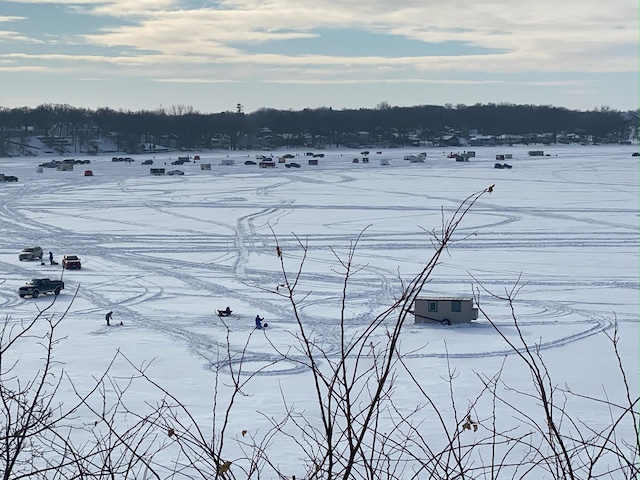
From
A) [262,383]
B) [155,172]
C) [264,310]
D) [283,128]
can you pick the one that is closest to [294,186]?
[155,172]

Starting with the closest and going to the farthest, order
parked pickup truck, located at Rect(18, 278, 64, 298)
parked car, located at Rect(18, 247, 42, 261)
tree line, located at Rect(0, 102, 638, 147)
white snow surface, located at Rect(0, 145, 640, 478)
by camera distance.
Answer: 1. white snow surface, located at Rect(0, 145, 640, 478)
2. parked pickup truck, located at Rect(18, 278, 64, 298)
3. parked car, located at Rect(18, 247, 42, 261)
4. tree line, located at Rect(0, 102, 638, 147)

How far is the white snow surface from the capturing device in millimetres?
10562

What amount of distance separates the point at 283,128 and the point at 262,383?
96570mm

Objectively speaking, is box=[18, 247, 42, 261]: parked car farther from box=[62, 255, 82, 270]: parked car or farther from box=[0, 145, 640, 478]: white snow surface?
box=[62, 255, 82, 270]: parked car

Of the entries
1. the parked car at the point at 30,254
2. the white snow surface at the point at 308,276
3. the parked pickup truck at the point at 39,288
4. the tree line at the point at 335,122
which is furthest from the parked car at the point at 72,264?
the tree line at the point at 335,122

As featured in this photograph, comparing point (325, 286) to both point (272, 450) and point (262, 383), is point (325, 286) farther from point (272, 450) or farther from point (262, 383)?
point (272, 450)

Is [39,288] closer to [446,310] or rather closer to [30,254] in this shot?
[30,254]

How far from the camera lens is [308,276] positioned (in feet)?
56.6

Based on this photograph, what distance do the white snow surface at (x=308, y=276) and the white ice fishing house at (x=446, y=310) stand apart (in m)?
0.20

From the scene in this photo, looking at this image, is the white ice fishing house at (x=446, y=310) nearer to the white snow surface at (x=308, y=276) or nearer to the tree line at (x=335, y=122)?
the white snow surface at (x=308, y=276)

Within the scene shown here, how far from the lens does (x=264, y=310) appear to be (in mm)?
14586

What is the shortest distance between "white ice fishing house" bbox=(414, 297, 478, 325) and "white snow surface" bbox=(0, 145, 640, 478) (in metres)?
0.20

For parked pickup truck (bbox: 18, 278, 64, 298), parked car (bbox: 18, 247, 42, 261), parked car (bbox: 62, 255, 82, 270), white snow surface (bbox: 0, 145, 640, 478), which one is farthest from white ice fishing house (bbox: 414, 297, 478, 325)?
parked car (bbox: 18, 247, 42, 261)

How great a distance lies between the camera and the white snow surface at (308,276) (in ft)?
34.7
